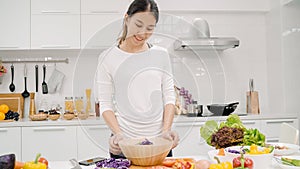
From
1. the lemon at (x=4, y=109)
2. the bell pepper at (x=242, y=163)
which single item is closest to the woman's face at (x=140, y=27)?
the bell pepper at (x=242, y=163)

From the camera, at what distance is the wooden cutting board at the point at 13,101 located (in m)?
3.18

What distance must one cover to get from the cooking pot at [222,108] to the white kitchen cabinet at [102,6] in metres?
1.20

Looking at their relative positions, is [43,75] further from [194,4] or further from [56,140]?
[194,4]

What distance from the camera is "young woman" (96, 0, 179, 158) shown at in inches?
49.1

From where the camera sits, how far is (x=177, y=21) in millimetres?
1293

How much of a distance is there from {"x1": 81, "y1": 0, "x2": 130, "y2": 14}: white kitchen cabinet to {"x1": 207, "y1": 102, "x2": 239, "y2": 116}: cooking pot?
1.20 metres

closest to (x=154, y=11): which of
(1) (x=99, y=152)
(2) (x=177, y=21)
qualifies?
(2) (x=177, y=21)

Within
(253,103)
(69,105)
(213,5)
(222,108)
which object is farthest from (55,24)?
(253,103)

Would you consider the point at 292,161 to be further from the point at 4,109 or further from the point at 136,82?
the point at 4,109

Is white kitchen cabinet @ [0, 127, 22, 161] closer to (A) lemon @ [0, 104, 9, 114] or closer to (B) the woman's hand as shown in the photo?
(A) lemon @ [0, 104, 9, 114]

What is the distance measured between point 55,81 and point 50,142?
72cm

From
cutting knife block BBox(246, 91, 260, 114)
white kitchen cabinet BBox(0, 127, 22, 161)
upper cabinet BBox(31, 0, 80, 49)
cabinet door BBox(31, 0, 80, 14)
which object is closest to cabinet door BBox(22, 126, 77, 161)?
white kitchen cabinet BBox(0, 127, 22, 161)

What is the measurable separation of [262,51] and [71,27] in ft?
6.38

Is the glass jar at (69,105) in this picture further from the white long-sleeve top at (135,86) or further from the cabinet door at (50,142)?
the white long-sleeve top at (135,86)
